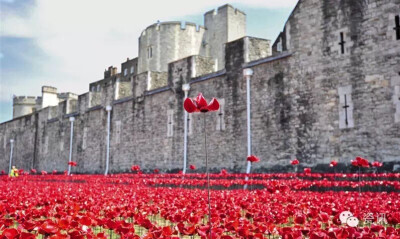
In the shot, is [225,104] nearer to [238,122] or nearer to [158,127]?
[238,122]

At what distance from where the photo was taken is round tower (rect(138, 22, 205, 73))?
36344 millimetres

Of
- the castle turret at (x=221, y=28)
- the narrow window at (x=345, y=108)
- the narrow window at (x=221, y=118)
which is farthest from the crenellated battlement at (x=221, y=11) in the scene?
the narrow window at (x=345, y=108)

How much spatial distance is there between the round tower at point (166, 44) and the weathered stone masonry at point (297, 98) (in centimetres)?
1376

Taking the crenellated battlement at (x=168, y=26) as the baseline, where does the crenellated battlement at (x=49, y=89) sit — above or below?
below

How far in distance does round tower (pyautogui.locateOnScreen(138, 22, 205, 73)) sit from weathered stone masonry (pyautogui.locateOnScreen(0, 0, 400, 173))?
13.8 m

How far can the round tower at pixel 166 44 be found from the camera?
36.3m

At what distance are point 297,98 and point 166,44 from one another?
24.3 meters

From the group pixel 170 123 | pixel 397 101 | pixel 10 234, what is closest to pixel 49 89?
pixel 170 123

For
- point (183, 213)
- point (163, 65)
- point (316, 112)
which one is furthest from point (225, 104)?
point (163, 65)

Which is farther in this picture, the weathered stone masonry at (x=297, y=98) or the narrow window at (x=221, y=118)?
the narrow window at (x=221, y=118)

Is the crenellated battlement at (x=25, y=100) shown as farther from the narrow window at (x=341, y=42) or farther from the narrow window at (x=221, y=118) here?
the narrow window at (x=341, y=42)

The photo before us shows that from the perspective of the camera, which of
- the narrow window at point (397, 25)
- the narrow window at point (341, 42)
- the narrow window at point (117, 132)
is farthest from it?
the narrow window at point (117, 132)

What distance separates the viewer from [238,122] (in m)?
16.1

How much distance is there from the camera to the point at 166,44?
36.4m
